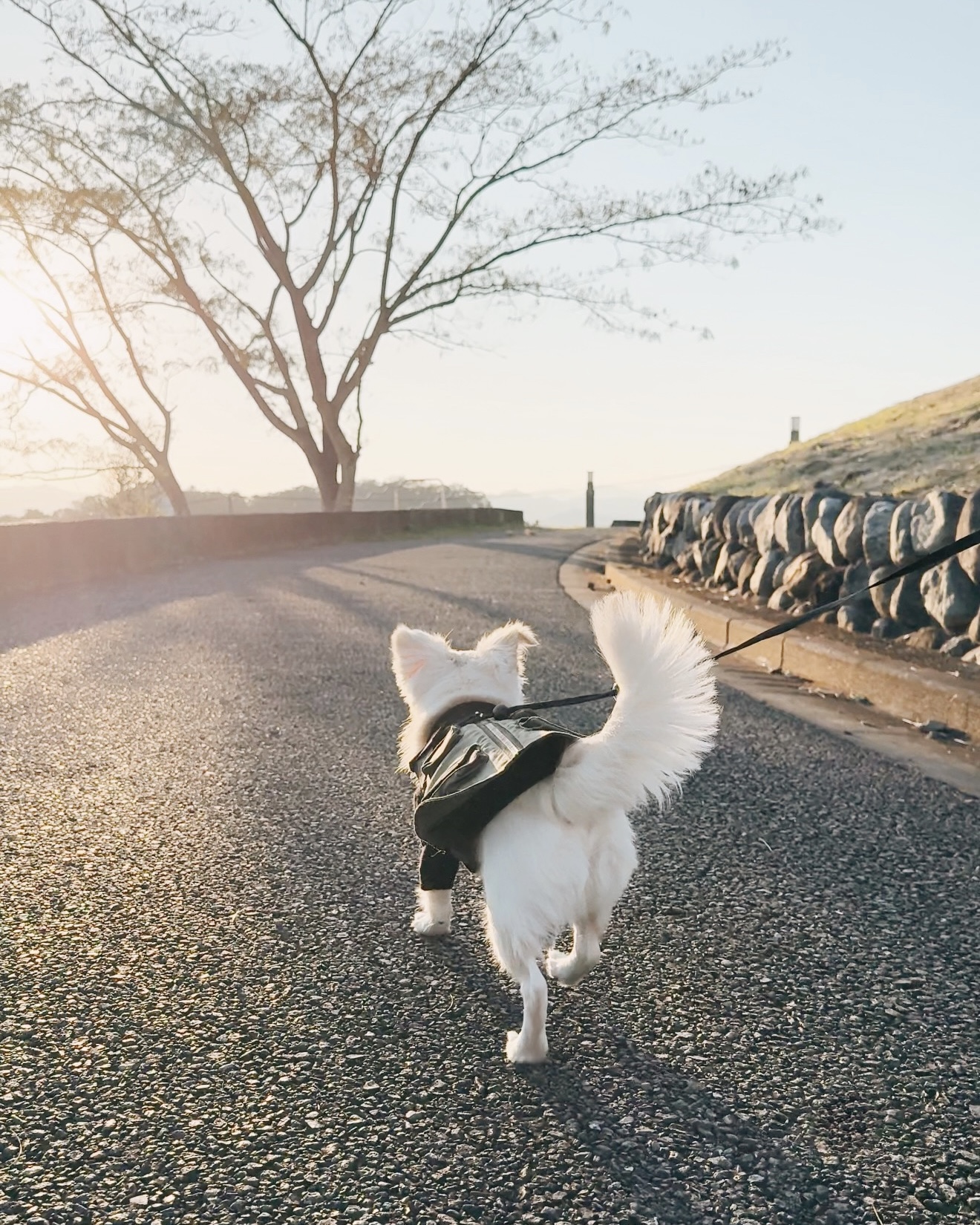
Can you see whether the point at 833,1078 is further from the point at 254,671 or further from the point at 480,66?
the point at 480,66

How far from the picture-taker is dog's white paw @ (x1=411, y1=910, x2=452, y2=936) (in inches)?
116

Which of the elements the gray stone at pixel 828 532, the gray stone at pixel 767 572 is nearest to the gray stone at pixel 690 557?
the gray stone at pixel 767 572

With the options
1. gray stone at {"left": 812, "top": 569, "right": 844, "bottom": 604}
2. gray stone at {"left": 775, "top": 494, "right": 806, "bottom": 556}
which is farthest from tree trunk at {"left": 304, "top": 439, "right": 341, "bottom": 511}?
gray stone at {"left": 812, "top": 569, "right": 844, "bottom": 604}

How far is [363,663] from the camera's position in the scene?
7246 mm

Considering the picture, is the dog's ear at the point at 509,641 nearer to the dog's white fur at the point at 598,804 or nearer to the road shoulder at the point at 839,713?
the dog's white fur at the point at 598,804

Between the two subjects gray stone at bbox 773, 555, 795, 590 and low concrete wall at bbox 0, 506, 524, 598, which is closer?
gray stone at bbox 773, 555, 795, 590

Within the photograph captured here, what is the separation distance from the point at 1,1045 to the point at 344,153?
2730 centimetres

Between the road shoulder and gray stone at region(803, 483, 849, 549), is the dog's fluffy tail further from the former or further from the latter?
gray stone at region(803, 483, 849, 549)

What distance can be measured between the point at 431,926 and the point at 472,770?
72 centimetres

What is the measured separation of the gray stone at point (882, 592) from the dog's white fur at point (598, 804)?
4747 millimetres

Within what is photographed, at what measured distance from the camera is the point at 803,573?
763 cm

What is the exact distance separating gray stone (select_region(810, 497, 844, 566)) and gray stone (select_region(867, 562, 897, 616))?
1.70 ft

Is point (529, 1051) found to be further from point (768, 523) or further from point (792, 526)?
point (768, 523)

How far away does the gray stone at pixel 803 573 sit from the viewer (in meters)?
7.55
